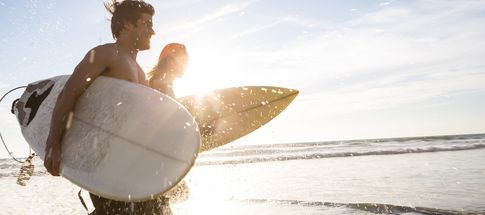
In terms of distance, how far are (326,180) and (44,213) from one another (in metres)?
5.77

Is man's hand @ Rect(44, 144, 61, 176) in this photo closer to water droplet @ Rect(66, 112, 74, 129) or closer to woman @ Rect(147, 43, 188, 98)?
water droplet @ Rect(66, 112, 74, 129)

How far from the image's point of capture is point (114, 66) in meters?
2.59

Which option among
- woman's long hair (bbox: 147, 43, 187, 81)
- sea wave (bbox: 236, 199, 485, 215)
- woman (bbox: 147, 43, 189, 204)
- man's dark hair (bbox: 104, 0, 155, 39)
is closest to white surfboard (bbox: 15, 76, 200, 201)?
man's dark hair (bbox: 104, 0, 155, 39)

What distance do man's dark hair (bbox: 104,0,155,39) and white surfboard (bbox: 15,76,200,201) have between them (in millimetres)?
396

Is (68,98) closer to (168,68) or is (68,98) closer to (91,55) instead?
(91,55)

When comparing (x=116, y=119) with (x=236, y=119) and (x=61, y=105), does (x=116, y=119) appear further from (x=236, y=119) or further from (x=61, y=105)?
(x=236, y=119)

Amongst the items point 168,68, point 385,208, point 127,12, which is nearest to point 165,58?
point 168,68

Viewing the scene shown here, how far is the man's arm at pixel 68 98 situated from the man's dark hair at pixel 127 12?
0.99 ft

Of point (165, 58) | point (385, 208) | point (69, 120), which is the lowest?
point (385, 208)

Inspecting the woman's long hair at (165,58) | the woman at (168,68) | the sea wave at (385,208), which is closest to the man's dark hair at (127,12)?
the woman at (168,68)

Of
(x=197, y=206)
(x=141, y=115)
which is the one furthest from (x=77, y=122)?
(x=197, y=206)

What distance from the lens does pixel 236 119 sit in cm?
522

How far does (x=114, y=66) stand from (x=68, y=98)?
351 millimetres

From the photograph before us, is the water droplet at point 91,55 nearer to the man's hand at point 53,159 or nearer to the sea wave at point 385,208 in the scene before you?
the man's hand at point 53,159
